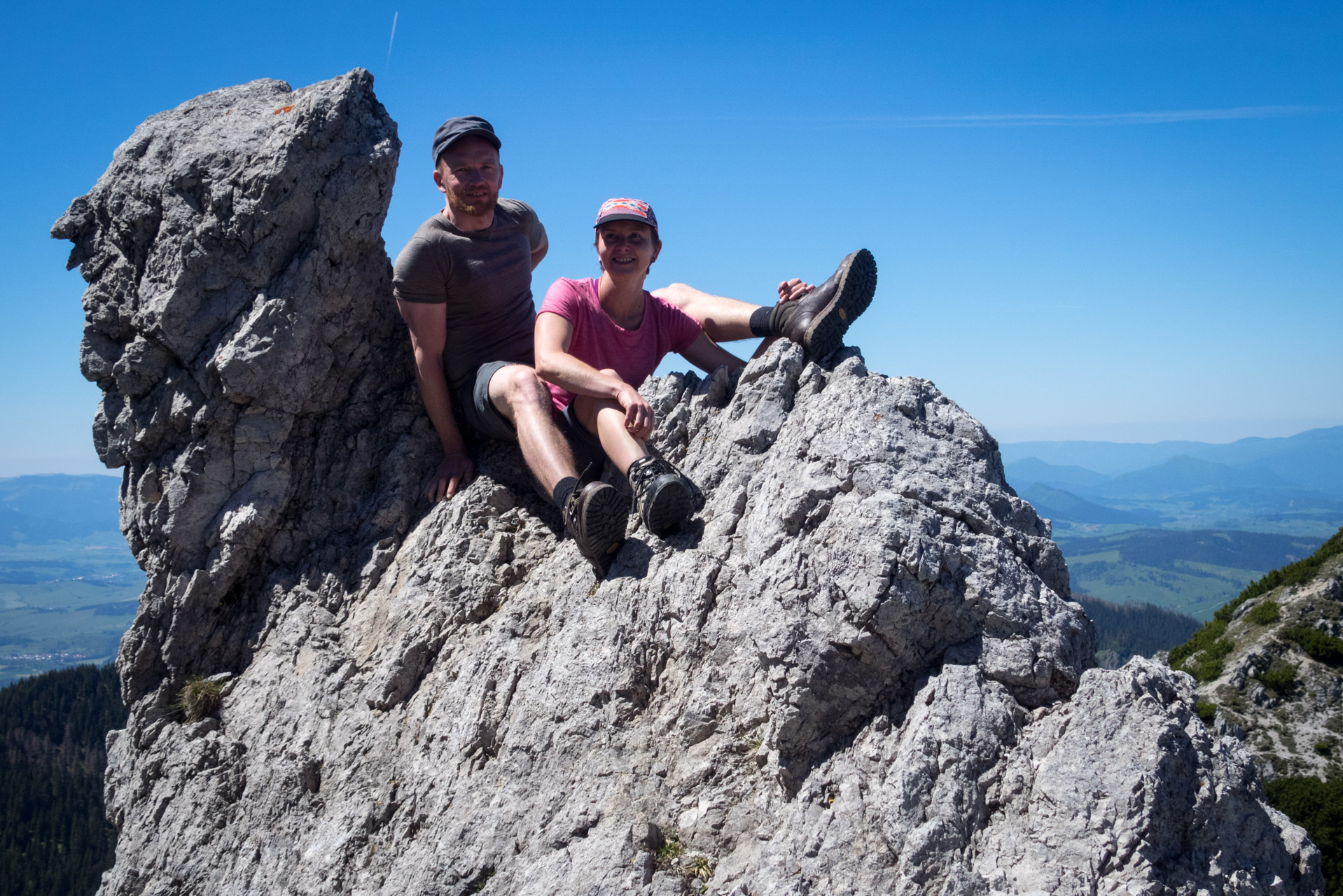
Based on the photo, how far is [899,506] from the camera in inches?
213

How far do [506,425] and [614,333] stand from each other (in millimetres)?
1456

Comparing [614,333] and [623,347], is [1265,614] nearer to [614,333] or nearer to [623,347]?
[623,347]

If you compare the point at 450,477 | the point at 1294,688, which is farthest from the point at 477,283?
the point at 1294,688

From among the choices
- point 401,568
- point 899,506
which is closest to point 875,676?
point 899,506

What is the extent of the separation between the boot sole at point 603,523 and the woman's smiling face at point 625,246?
7.87 feet

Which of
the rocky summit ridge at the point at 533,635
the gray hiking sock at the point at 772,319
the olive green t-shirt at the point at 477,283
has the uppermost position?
the olive green t-shirt at the point at 477,283

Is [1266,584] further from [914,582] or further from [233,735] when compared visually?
[233,735]

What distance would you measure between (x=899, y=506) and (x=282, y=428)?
22.0ft

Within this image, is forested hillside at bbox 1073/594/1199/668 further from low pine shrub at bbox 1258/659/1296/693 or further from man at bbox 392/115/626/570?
man at bbox 392/115/626/570

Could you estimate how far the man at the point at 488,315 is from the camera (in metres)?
7.58

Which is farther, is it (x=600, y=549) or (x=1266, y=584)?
(x=1266, y=584)

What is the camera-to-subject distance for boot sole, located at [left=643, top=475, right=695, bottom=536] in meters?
6.50

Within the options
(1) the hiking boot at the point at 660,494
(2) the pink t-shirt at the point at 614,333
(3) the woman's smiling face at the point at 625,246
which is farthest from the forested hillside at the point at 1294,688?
(3) the woman's smiling face at the point at 625,246

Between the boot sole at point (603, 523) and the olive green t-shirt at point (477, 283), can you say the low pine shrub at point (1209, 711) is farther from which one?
the olive green t-shirt at point (477, 283)
